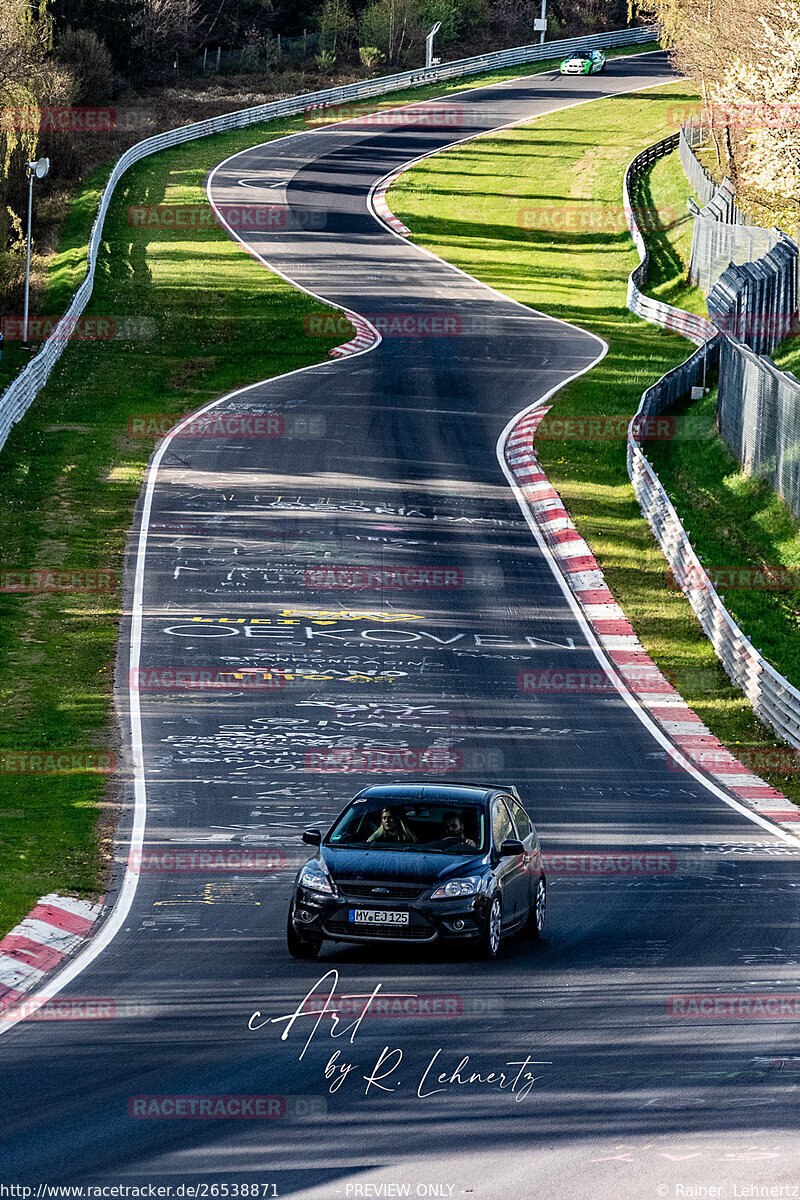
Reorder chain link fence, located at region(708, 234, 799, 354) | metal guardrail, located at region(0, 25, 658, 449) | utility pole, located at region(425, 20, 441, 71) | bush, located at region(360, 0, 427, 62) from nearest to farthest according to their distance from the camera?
chain link fence, located at region(708, 234, 799, 354) < metal guardrail, located at region(0, 25, 658, 449) < utility pole, located at region(425, 20, 441, 71) < bush, located at region(360, 0, 427, 62)

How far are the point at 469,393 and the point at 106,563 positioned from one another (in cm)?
1647

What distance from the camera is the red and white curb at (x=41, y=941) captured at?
1227cm

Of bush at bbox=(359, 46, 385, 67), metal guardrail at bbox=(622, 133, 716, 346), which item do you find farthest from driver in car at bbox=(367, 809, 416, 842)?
bush at bbox=(359, 46, 385, 67)

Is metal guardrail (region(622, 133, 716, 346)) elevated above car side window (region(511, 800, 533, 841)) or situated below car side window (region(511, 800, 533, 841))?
above

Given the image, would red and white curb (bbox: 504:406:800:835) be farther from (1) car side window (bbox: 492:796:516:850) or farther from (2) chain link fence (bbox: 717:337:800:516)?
(1) car side window (bbox: 492:796:516:850)

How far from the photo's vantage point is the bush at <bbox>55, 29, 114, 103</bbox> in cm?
7531

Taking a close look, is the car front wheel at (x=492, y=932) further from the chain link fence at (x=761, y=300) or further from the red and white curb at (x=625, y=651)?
the chain link fence at (x=761, y=300)

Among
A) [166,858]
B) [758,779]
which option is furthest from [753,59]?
[166,858]

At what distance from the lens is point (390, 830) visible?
13.4m

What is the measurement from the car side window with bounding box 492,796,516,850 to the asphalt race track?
917 millimetres

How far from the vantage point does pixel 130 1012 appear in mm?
11273

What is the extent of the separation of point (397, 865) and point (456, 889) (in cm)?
55

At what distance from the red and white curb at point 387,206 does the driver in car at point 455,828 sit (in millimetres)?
51707
